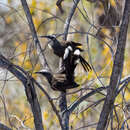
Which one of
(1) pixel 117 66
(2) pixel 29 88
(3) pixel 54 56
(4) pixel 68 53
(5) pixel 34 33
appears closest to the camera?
(1) pixel 117 66

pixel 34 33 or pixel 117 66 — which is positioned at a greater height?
pixel 34 33

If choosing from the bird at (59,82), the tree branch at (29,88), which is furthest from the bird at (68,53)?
the tree branch at (29,88)

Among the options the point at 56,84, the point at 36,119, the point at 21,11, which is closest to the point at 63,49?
the point at 56,84

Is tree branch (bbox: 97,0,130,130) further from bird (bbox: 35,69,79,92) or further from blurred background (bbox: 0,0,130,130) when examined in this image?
bird (bbox: 35,69,79,92)

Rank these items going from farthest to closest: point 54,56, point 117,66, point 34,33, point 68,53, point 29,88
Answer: point 54,56, point 68,53, point 34,33, point 29,88, point 117,66

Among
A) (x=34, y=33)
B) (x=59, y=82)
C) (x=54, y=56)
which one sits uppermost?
(x=34, y=33)

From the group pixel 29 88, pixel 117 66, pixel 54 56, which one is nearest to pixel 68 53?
pixel 54 56

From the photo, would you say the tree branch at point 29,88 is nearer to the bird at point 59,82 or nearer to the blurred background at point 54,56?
the blurred background at point 54,56

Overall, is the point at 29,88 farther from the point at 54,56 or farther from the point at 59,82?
the point at 54,56

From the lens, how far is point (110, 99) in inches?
104

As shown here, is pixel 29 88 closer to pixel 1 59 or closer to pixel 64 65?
pixel 1 59

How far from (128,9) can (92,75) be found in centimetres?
336

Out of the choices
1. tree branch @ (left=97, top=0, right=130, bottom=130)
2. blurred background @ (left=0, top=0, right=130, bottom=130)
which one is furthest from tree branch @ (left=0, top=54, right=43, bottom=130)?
A: tree branch @ (left=97, top=0, right=130, bottom=130)

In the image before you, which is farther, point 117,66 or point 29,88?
point 29,88
